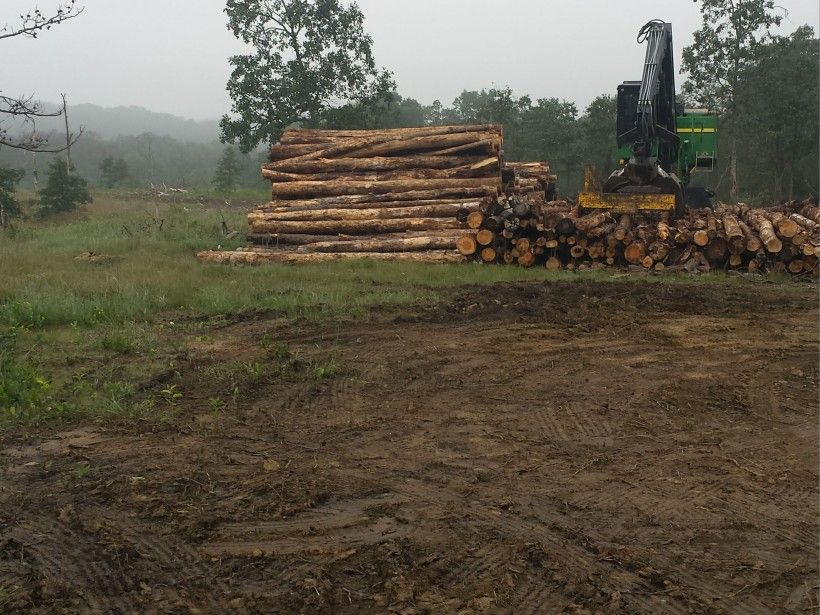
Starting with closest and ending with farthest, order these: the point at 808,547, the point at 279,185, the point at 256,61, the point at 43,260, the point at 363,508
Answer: the point at 808,547 → the point at 363,508 → the point at 43,260 → the point at 279,185 → the point at 256,61

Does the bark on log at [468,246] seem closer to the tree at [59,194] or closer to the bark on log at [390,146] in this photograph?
the bark on log at [390,146]

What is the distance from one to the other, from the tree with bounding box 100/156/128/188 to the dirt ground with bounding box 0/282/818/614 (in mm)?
40796

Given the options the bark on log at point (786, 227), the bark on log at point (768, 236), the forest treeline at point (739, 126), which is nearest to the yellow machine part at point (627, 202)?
the bark on log at point (768, 236)

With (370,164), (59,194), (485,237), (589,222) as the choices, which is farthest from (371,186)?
(59,194)

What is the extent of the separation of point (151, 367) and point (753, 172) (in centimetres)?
3412

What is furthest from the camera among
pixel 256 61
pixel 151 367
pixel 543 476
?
pixel 256 61

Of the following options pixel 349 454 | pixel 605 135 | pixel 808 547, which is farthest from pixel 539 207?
pixel 605 135

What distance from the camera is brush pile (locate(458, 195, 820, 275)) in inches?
485

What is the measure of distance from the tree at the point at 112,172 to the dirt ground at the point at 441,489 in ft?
134

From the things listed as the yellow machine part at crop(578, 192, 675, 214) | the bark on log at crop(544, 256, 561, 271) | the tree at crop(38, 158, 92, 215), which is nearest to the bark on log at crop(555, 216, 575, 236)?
the bark on log at crop(544, 256, 561, 271)

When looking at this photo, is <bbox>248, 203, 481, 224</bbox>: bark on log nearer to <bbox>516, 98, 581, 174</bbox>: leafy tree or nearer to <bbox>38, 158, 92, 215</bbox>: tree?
<bbox>38, 158, 92, 215</bbox>: tree

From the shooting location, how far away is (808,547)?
12.4ft

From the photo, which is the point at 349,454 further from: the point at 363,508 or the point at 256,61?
the point at 256,61

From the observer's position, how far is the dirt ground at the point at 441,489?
11.3 ft
